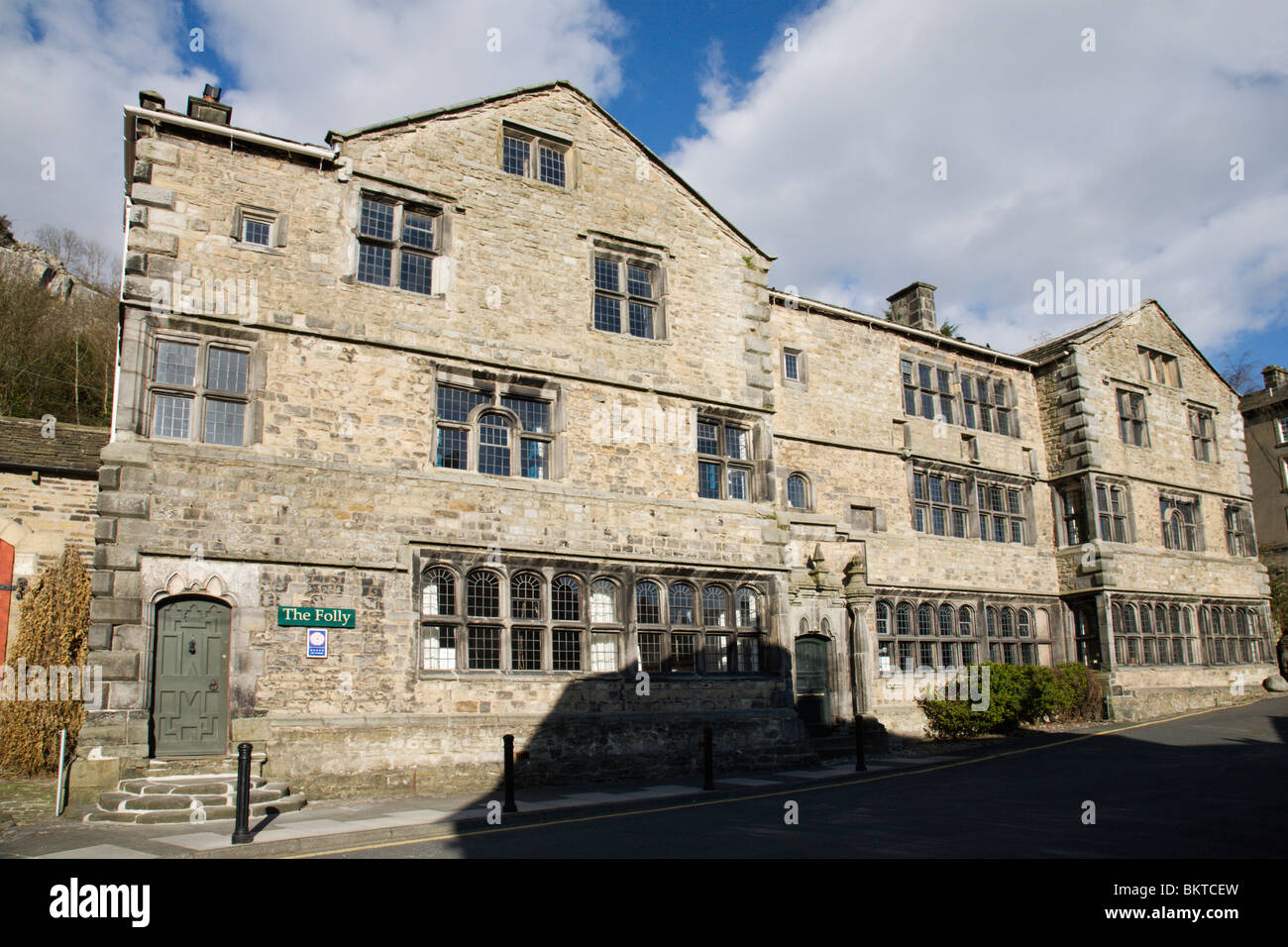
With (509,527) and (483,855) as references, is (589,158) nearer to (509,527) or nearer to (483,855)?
(509,527)

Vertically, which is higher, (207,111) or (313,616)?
(207,111)

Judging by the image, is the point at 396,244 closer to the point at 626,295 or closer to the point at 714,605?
the point at 626,295

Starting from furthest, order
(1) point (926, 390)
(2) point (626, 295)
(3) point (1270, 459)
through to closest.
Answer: (3) point (1270, 459) < (1) point (926, 390) < (2) point (626, 295)

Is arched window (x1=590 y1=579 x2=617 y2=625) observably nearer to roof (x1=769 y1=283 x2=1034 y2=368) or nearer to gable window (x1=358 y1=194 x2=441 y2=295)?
gable window (x1=358 y1=194 x2=441 y2=295)

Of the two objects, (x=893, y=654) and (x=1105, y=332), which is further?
(x=1105, y=332)

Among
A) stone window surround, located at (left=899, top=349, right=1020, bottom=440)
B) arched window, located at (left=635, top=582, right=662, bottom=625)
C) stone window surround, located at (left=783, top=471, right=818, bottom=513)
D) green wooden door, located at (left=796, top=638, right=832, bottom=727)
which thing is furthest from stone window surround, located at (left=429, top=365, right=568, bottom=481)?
stone window surround, located at (left=899, top=349, right=1020, bottom=440)

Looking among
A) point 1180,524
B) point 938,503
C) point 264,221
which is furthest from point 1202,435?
point 264,221

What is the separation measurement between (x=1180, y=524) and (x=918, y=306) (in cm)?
1123

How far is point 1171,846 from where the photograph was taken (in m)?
8.63

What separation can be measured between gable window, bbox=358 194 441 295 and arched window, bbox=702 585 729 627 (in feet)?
25.0

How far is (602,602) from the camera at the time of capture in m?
16.6
